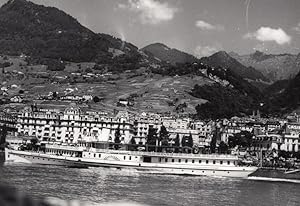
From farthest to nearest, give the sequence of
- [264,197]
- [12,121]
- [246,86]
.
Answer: [246,86]
[12,121]
[264,197]

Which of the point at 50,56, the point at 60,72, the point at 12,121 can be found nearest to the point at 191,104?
the point at 12,121

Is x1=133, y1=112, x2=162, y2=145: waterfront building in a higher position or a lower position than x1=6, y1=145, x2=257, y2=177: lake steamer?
higher

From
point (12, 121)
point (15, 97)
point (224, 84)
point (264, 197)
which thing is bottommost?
point (264, 197)

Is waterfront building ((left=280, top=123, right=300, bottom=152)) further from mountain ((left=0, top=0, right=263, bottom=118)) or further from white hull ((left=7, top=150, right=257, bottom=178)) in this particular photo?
white hull ((left=7, top=150, right=257, bottom=178))

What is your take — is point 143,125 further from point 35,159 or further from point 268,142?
point 35,159

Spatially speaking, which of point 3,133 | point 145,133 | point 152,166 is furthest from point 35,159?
point 145,133

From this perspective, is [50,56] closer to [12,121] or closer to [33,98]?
[33,98]

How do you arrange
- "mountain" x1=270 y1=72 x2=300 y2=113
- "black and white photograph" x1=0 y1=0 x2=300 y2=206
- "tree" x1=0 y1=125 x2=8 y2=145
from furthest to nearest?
"mountain" x1=270 y1=72 x2=300 y2=113 < "tree" x1=0 y1=125 x2=8 y2=145 < "black and white photograph" x1=0 y1=0 x2=300 y2=206

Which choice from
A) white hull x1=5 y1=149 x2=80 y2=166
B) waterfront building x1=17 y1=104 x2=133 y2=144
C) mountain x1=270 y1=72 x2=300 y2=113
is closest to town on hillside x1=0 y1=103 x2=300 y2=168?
waterfront building x1=17 y1=104 x2=133 y2=144
